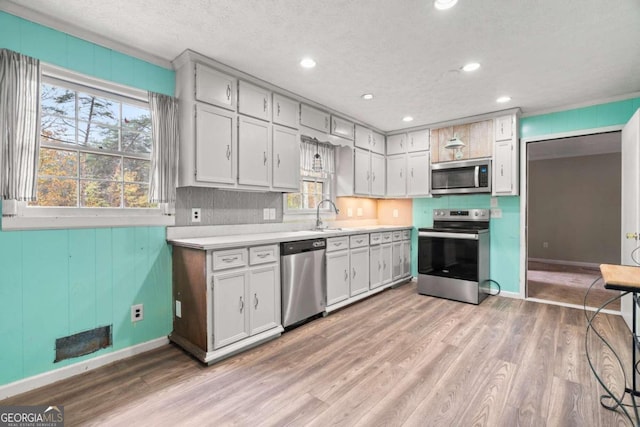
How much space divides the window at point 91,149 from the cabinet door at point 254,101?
833 millimetres

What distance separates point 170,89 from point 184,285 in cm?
174

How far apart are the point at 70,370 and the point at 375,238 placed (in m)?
3.35

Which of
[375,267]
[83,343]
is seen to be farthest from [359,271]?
[83,343]

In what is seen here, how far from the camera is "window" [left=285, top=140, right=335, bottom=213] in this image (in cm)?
393

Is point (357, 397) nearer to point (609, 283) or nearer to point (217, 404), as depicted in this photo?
point (217, 404)

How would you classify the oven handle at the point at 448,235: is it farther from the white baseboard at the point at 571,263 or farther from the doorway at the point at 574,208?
the white baseboard at the point at 571,263

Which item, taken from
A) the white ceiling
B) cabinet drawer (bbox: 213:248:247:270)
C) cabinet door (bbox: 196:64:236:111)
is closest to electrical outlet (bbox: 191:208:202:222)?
cabinet drawer (bbox: 213:248:247:270)

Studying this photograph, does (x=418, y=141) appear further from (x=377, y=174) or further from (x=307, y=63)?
(x=307, y=63)

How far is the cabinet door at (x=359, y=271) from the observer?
149 inches

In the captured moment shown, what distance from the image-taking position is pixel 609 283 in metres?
1.47

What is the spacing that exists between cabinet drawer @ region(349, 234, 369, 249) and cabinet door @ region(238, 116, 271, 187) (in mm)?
1300

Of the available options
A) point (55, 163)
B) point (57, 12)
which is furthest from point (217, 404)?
point (57, 12)

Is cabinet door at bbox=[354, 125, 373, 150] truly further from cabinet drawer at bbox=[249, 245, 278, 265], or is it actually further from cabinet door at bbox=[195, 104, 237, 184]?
cabinet drawer at bbox=[249, 245, 278, 265]

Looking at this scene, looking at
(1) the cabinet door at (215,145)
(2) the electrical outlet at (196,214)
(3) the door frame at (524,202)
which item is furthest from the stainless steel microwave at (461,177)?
(2) the electrical outlet at (196,214)
